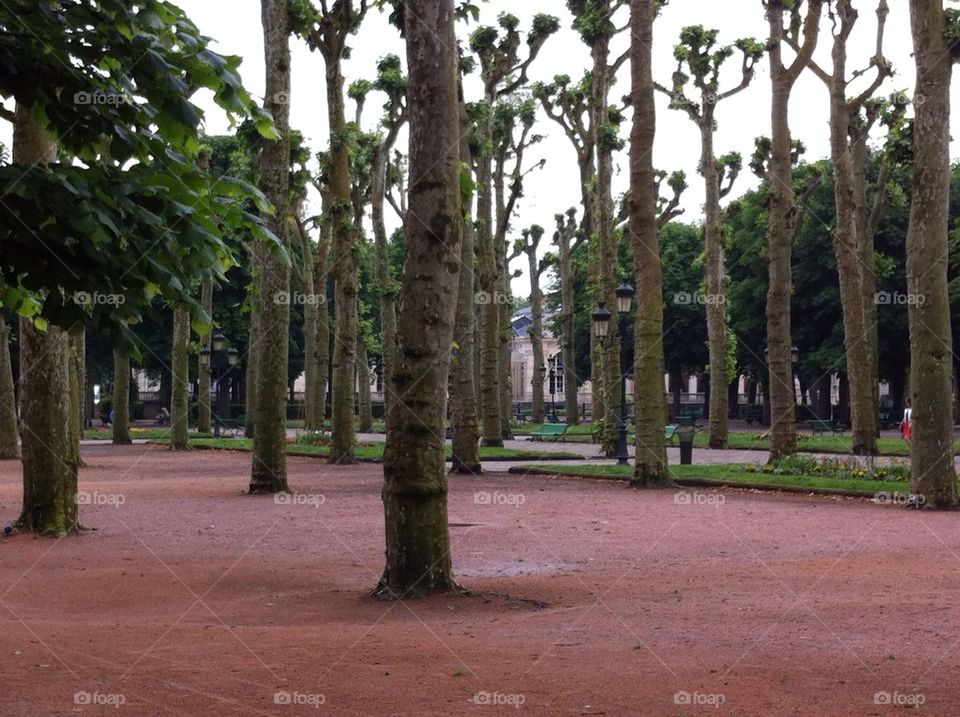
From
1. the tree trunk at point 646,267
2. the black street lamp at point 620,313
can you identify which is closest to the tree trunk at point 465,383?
the black street lamp at point 620,313

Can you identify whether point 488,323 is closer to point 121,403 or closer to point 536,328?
point 121,403

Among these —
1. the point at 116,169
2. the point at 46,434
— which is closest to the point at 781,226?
the point at 46,434

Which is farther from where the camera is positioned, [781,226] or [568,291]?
[568,291]

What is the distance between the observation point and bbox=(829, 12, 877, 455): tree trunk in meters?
32.1

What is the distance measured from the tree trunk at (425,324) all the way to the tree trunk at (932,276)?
10309 mm

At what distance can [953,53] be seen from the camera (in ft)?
66.7

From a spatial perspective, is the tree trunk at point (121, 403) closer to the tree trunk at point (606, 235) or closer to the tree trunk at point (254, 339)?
the tree trunk at point (254, 339)

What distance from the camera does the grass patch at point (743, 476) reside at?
22.5 metres

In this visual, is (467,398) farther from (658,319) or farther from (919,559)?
(919,559)

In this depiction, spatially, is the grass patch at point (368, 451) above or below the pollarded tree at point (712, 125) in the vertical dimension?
below

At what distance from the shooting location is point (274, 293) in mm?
22797

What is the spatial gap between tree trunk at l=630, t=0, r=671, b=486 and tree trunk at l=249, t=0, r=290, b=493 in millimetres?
6047

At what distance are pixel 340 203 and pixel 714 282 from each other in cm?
1344

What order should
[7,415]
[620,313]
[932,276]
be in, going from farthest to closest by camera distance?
1. [7,415]
2. [620,313]
3. [932,276]
